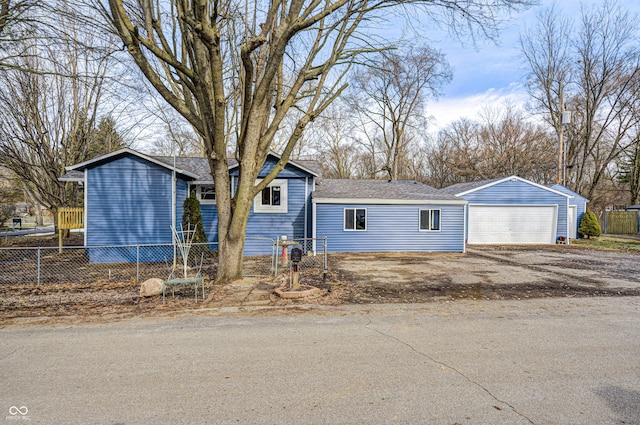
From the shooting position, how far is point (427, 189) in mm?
18750

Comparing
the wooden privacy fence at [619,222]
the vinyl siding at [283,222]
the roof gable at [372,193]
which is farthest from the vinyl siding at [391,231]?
the wooden privacy fence at [619,222]

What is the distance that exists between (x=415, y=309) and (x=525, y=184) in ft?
53.8

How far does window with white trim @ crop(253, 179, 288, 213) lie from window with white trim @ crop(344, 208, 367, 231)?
2748 millimetres

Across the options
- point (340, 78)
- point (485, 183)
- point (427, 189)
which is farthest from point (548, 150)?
point (340, 78)

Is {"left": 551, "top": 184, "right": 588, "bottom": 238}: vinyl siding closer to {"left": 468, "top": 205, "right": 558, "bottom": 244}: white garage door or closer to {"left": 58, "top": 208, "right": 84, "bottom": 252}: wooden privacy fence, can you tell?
{"left": 468, "top": 205, "right": 558, "bottom": 244}: white garage door

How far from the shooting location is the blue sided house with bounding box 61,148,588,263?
13.2m

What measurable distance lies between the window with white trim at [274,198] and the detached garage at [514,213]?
10291 millimetres

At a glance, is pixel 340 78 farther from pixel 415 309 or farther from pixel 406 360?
pixel 406 360

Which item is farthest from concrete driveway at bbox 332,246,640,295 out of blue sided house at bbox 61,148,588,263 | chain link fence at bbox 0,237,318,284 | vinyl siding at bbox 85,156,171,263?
vinyl siding at bbox 85,156,171,263

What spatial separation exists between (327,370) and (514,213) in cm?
1909

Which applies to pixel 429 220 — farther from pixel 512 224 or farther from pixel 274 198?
pixel 274 198

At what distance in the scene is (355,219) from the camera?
15.4 meters

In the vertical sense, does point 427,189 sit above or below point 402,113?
below

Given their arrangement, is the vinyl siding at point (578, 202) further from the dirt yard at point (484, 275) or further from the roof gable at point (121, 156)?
the roof gable at point (121, 156)
